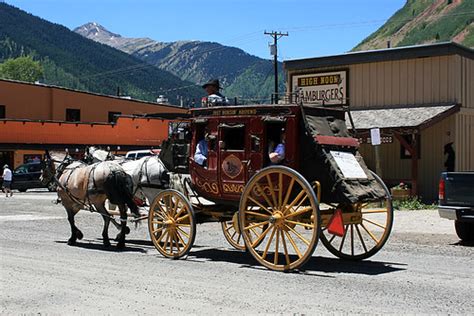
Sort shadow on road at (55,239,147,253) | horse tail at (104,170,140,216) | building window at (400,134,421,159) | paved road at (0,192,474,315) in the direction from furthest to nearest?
building window at (400,134,421,159) → horse tail at (104,170,140,216) → shadow on road at (55,239,147,253) → paved road at (0,192,474,315)

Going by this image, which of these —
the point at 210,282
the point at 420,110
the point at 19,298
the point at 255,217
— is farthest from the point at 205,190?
the point at 420,110

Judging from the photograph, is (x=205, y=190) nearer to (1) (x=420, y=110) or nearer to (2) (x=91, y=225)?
(2) (x=91, y=225)

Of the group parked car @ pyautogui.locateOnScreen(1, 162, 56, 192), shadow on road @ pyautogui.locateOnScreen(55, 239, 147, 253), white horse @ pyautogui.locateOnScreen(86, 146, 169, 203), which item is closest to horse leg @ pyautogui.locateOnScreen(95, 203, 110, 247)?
shadow on road @ pyautogui.locateOnScreen(55, 239, 147, 253)

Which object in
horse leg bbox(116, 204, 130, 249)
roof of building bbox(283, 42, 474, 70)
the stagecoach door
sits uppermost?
roof of building bbox(283, 42, 474, 70)

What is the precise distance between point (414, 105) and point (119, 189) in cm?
1460

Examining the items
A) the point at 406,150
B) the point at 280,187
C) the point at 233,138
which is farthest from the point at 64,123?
the point at 280,187

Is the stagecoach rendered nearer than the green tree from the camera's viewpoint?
Yes

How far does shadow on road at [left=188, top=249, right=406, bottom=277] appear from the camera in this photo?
1121 centimetres

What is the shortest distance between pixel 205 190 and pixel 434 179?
15.4m

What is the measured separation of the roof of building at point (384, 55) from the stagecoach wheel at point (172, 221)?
15543 mm

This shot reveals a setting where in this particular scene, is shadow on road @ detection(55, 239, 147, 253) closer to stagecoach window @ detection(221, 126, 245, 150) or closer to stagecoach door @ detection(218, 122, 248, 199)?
stagecoach door @ detection(218, 122, 248, 199)

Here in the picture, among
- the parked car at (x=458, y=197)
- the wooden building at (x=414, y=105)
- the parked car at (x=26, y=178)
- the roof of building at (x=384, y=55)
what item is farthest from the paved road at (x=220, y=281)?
the parked car at (x=26, y=178)

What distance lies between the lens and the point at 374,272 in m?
11.0

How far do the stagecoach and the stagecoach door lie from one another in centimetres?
2
